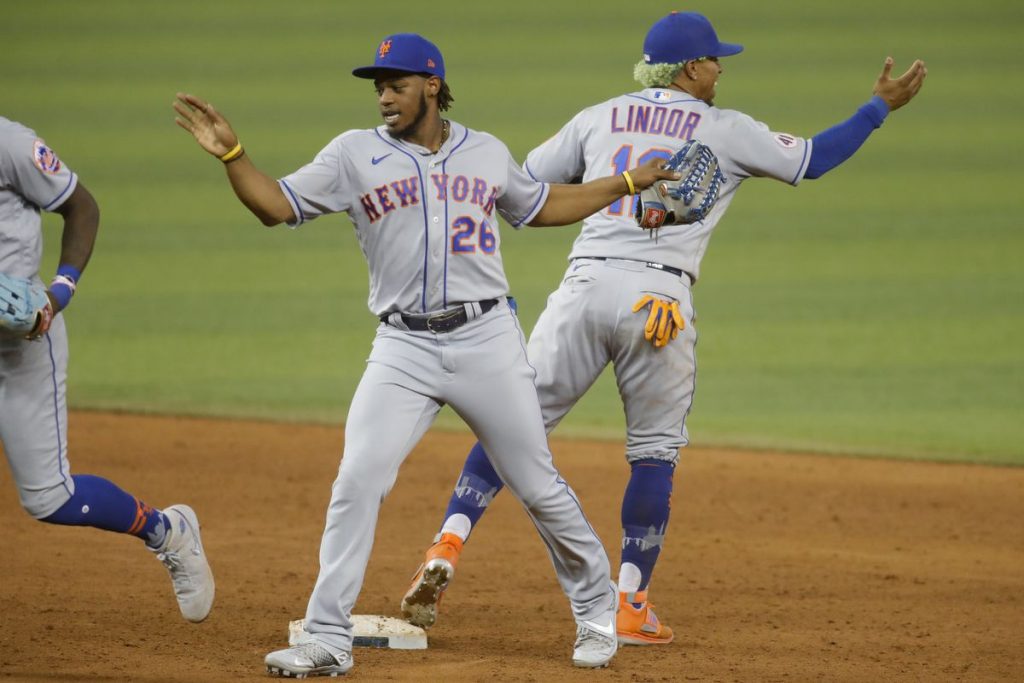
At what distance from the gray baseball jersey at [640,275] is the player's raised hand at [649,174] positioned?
1.22ft

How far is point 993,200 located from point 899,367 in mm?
4201

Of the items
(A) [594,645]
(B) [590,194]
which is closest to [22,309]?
(B) [590,194]

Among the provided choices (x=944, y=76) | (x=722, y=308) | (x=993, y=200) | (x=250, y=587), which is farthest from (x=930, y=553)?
(x=944, y=76)

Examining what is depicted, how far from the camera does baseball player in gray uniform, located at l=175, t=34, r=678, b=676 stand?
425 cm

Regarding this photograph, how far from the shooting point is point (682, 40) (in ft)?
16.7

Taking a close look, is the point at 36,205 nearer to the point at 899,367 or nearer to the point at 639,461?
the point at 639,461

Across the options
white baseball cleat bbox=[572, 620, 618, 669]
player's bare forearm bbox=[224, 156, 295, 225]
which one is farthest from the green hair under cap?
white baseball cleat bbox=[572, 620, 618, 669]

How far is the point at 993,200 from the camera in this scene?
43.9 feet

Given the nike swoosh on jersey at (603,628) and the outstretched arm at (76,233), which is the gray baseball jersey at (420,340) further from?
the outstretched arm at (76,233)

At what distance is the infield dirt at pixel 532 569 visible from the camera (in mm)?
4668

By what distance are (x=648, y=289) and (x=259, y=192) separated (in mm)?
1524

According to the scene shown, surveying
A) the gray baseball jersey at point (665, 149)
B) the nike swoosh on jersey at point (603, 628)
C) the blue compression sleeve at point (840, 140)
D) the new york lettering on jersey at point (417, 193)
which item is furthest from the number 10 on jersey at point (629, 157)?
the nike swoosh on jersey at point (603, 628)

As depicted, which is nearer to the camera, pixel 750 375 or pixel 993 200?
pixel 750 375

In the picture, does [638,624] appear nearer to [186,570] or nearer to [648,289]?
[648,289]
